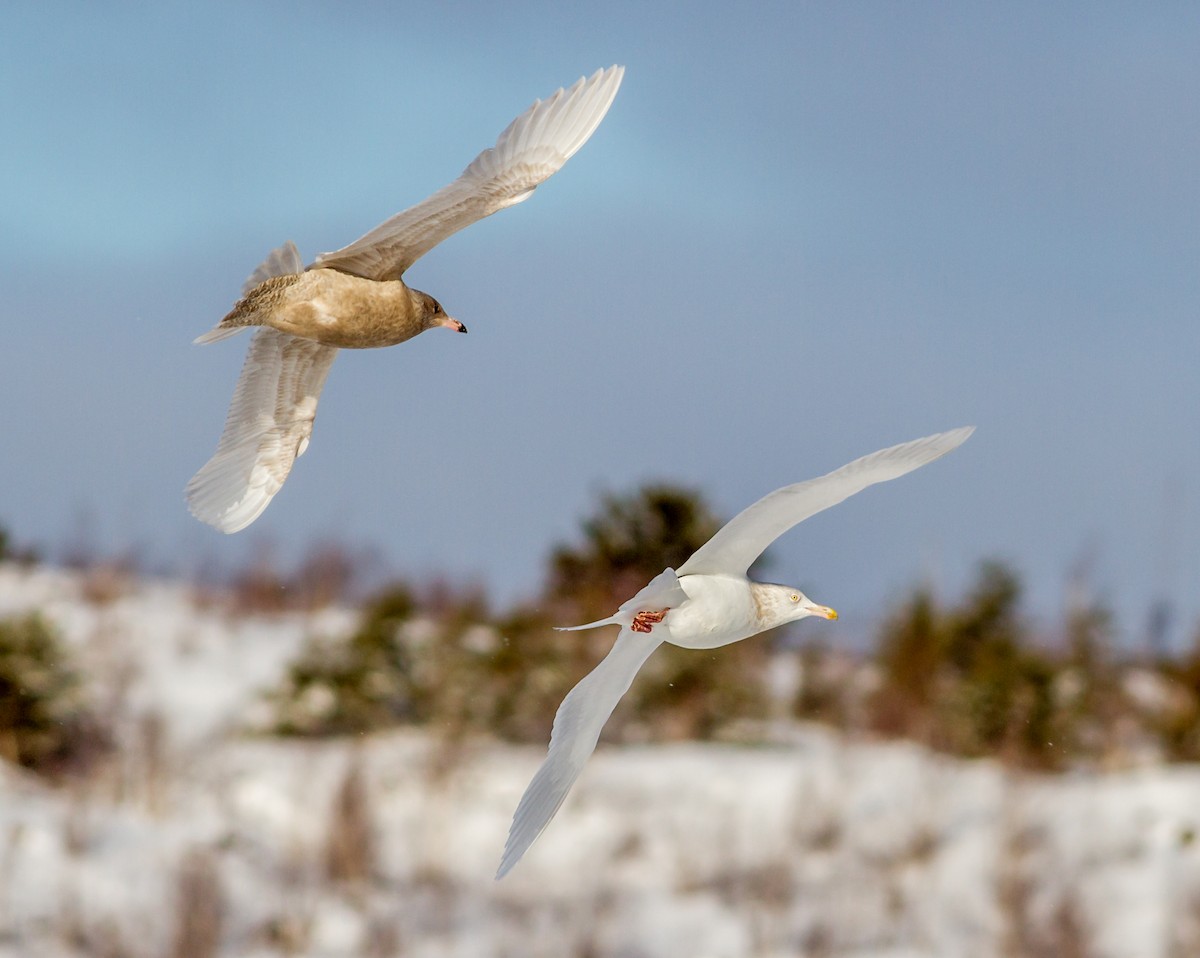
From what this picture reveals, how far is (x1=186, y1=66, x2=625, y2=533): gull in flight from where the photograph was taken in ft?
10.3

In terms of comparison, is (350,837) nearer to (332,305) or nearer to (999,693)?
(999,693)

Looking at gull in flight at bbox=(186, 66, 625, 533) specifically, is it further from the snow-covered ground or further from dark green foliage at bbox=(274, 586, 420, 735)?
dark green foliage at bbox=(274, 586, 420, 735)

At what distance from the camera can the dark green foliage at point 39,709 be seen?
312 inches

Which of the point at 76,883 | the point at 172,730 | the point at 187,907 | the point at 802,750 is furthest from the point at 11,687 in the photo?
the point at 802,750

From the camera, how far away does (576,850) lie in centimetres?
778

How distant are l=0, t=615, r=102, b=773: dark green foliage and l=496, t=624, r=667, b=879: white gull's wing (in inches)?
224

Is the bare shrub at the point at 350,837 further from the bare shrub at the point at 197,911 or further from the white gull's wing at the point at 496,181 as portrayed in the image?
the white gull's wing at the point at 496,181

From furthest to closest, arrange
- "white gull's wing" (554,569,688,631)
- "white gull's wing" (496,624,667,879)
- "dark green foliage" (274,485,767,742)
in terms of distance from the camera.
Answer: "dark green foliage" (274,485,767,742) → "white gull's wing" (496,624,667,879) → "white gull's wing" (554,569,688,631)

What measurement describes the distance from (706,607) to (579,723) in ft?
1.25

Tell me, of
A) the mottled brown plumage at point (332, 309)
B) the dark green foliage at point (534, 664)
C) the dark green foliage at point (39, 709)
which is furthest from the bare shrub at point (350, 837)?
the mottled brown plumage at point (332, 309)

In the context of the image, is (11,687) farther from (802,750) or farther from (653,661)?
(802,750)

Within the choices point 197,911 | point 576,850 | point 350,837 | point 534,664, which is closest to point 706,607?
point 197,911

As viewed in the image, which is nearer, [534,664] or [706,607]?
[706,607]

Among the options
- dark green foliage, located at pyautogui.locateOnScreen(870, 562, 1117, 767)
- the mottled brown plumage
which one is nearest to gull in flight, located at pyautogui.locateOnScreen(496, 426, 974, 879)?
the mottled brown plumage
